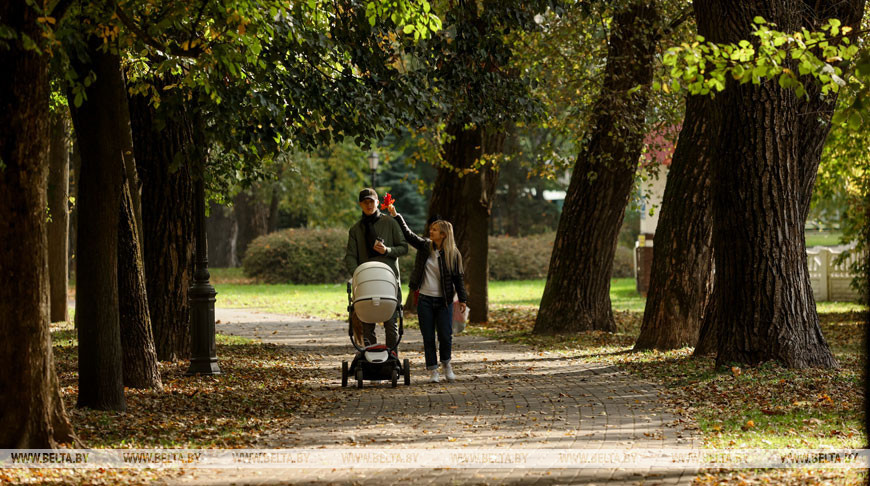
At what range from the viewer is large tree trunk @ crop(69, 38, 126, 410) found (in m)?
8.49

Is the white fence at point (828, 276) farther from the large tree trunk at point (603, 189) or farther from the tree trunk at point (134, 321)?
the tree trunk at point (134, 321)

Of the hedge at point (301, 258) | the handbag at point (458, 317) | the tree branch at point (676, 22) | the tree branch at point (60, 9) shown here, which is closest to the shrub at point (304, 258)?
the hedge at point (301, 258)

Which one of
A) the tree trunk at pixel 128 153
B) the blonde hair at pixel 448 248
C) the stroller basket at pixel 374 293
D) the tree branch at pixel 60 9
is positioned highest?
the tree branch at pixel 60 9

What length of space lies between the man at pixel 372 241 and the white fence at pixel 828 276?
18.0 metres

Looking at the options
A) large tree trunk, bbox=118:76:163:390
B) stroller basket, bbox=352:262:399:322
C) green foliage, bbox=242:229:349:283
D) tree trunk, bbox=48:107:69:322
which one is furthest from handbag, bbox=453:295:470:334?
green foliage, bbox=242:229:349:283

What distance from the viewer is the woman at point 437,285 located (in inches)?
439

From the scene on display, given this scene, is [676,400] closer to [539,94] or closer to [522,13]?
[522,13]

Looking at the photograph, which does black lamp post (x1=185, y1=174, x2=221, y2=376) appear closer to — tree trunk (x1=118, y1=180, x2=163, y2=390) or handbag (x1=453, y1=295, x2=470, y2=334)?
tree trunk (x1=118, y1=180, x2=163, y2=390)

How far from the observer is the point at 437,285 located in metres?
11.2

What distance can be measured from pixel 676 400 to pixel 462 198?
11640 mm

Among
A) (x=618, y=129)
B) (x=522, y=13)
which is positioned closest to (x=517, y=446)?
(x=522, y=13)

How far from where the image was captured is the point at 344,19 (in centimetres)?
1161

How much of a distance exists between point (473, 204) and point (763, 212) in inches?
390

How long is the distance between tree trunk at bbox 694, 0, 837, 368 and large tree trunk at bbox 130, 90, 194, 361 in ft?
20.8
